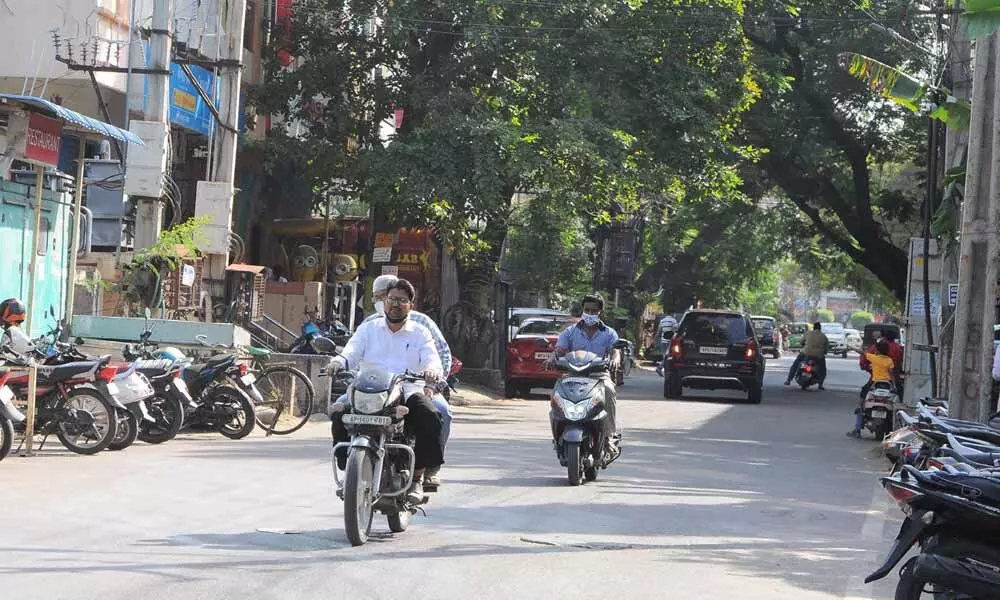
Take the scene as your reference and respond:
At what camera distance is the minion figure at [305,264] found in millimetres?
31594

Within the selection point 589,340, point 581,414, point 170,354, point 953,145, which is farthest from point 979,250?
point 170,354

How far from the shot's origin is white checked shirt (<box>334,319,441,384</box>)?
941 centimetres

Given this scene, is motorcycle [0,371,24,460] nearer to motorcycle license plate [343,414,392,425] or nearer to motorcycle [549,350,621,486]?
motorcycle license plate [343,414,392,425]

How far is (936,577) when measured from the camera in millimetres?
6242

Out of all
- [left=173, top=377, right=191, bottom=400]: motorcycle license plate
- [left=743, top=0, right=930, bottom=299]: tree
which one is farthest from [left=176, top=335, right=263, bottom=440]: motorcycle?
[left=743, top=0, right=930, bottom=299]: tree

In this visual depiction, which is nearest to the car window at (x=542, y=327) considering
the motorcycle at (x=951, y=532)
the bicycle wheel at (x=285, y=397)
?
the bicycle wheel at (x=285, y=397)

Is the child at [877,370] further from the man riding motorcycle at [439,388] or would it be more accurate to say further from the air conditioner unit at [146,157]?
the man riding motorcycle at [439,388]

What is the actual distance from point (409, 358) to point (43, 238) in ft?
37.0

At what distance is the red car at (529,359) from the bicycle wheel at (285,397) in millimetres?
10066

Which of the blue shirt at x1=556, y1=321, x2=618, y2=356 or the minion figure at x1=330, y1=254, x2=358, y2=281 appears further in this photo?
the minion figure at x1=330, y1=254, x2=358, y2=281

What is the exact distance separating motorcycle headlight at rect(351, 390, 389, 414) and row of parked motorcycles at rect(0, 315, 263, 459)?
4.40 m

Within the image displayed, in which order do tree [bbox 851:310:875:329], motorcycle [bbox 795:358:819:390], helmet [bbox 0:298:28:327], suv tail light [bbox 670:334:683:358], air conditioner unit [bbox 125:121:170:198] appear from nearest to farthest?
helmet [bbox 0:298:28:327] < air conditioner unit [bbox 125:121:170:198] < suv tail light [bbox 670:334:683:358] < motorcycle [bbox 795:358:819:390] < tree [bbox 851:310:875:329]

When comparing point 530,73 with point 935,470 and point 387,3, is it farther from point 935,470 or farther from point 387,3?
point 935,470

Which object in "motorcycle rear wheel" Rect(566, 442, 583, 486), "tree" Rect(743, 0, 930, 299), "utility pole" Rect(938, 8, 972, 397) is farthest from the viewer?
"tree" Rect(743, 0, 930, 299)
